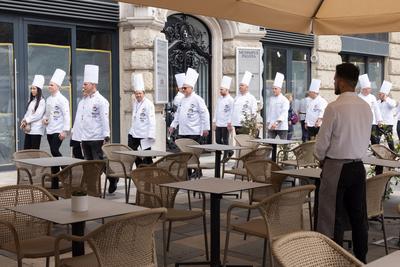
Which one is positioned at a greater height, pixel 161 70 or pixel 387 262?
pixel 161 70

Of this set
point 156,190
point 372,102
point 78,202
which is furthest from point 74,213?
point 372,102

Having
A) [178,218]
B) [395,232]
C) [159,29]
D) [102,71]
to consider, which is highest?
[159,29]

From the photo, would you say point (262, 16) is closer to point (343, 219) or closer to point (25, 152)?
point (343, 219)

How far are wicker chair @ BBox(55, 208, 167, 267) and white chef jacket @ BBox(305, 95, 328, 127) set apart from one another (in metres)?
11.4

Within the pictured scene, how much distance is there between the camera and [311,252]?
3189 mm

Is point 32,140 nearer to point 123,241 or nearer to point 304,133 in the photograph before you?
point 123,241

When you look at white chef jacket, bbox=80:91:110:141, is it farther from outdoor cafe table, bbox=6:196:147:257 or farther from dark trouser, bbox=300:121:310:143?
dark trouser, bbox=300:121:310:143

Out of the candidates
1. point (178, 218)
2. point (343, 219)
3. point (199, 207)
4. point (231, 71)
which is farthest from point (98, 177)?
point (231, 71)

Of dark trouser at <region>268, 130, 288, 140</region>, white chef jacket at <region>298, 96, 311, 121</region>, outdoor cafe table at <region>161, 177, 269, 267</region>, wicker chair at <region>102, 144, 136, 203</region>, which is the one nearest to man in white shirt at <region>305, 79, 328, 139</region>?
white chef jacket at <region>298, 96, 311, 121</region>

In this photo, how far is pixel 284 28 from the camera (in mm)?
Result: 6684

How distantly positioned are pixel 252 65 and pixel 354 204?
10047mm

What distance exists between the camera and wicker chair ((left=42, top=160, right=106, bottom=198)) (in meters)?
6.35

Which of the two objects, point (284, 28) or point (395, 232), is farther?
point (395, 232)

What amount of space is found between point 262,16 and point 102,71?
6.84 m
